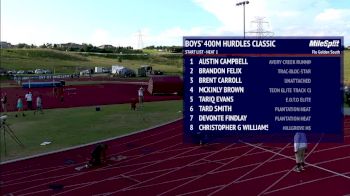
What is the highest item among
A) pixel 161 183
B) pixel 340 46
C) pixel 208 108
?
pixel 340 46

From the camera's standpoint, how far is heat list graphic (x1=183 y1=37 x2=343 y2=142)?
1834 centimetres

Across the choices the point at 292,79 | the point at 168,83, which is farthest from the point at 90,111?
the point at 292,79

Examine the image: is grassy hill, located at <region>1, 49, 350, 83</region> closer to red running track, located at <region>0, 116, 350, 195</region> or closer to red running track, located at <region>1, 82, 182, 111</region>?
red running track, located at <region>1, 82, 182, 111</region>

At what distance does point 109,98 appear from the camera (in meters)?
36.1

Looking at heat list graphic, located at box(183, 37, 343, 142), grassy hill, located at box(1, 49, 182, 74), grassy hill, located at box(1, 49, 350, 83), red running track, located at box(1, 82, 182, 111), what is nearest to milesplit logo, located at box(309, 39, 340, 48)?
heat list graphic, located at box(183, 37, 343, 142)

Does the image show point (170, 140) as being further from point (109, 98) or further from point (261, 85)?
point (109, 98)

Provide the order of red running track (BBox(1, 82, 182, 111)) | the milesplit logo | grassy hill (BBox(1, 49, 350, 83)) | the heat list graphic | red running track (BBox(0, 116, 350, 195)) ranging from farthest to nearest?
1. grassy hill (BBox(1, 49, 350, 83))
2. red running track (BBox(1, 82, 182, 111))
3. the milesplit logo
4. the heat list graphic
5. red running track (BBox(0, 116, 350, 195))

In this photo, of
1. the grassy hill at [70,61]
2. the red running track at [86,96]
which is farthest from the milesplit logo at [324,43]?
the grassy hill at [70,61]

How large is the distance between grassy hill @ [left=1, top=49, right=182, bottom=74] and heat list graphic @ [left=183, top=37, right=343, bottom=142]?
187ft

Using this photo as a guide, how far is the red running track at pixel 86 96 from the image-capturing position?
33.4m

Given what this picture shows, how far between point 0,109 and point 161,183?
20.6 metres

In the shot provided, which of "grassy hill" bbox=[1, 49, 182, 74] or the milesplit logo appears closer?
the milesplit logo

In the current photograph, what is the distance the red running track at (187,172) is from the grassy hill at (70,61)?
6130cm

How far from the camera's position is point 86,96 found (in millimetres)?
37688
